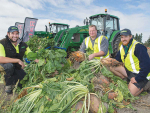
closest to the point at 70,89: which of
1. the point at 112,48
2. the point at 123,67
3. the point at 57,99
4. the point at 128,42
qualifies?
the point at 57,99

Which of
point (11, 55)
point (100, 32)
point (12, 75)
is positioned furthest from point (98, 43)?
point (100, 32)

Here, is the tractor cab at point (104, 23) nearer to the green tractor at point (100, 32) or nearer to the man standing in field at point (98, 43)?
the green tractor at point (100, 32)

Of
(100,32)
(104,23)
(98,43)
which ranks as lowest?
(98,43)

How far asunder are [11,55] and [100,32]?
5.37 m

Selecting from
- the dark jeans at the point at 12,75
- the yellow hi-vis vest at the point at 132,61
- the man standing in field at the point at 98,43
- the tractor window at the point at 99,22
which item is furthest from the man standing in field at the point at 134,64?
the tractor window at the point at 99,22

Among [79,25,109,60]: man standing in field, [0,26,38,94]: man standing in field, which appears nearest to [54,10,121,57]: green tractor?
[79,25,109,60]: man standing in field

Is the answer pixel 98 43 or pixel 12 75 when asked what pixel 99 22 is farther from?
pixel 12 75

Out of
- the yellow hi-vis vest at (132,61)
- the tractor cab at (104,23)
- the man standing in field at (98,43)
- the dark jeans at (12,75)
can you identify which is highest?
the tractor cab at (104,23)

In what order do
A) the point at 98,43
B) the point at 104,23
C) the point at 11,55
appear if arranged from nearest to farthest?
the point at 11,55 < the point at 98,43 < the point at 104,23

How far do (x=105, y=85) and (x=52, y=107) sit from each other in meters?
1.27

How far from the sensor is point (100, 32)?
760 cm

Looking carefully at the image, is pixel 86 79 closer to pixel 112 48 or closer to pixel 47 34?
pixel 112 48

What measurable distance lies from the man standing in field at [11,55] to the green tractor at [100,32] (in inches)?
154

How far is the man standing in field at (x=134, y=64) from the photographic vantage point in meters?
3.07
